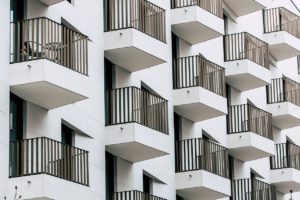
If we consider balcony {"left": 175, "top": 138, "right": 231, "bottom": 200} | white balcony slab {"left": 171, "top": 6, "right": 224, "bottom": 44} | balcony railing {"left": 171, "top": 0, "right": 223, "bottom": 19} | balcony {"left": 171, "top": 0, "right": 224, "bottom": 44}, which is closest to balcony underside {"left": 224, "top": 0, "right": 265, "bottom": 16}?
balcony railing {"left": 171, "top": 0, "right": 223, "bottom": 19}

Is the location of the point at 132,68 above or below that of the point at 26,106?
above

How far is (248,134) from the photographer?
46250 millimetres

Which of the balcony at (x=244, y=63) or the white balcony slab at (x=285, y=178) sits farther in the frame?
the white balcony slab at (x=285, y=178)

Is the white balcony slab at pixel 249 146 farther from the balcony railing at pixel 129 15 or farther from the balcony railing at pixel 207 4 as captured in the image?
the balcony railing at pixel 129 15

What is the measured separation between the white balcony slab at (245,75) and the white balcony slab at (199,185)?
19.4 feet

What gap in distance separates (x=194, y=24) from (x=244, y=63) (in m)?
4.95

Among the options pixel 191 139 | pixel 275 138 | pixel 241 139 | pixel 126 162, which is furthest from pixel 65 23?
pixel 275 138

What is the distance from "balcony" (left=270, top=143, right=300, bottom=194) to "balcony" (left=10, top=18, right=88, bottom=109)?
60.8ft

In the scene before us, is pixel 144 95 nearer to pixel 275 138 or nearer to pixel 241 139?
pixel 241 139

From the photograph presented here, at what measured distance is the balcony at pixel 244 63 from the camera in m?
47.1

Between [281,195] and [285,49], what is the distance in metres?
6.08

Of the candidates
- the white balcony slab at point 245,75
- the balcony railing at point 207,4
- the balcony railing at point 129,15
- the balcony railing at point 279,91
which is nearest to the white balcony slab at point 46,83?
the balcony railing at point 129,15

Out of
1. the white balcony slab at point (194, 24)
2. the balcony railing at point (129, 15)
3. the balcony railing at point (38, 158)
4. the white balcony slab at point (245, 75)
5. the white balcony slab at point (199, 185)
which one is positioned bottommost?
the balcony railing at point (38, 158)

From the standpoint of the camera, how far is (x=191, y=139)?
136ft
